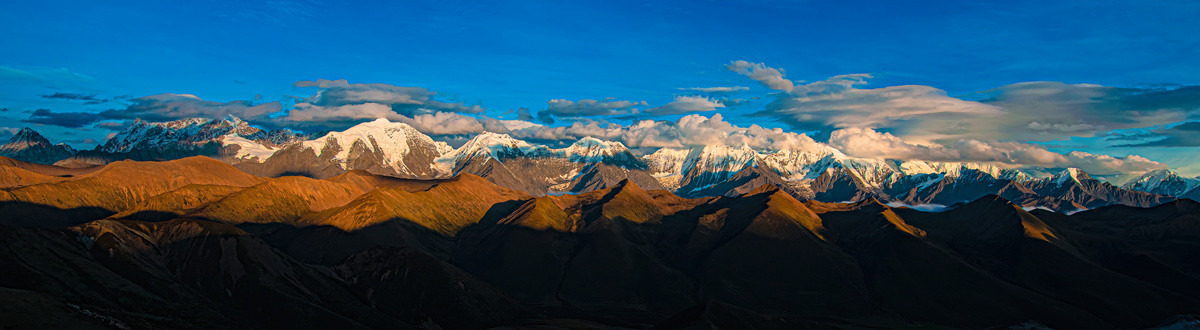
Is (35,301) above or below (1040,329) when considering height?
above

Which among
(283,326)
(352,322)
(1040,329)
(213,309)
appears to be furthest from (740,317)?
(213,309)

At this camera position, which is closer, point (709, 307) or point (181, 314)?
point (181, 314)

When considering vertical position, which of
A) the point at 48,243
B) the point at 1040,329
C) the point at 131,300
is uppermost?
the point at 48,243

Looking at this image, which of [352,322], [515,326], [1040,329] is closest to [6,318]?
[352,322]

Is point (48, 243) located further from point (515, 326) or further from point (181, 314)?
point (515, 326)

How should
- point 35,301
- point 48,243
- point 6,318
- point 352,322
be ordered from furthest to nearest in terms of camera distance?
point 352,322, point 48,243, point 35,301, point 6,318

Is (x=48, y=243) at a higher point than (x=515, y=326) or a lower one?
higher

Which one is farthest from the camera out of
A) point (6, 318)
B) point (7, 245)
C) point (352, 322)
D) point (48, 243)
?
point (352, 322)

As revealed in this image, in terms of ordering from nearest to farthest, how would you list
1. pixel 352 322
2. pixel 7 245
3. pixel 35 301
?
1. pixel 35 301
2. pixel 7 245
3. pixel 352 322

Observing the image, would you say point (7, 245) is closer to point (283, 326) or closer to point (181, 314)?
point (181, 314)
